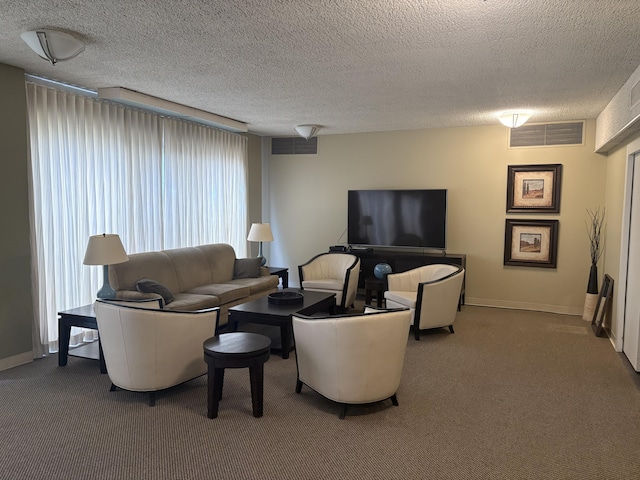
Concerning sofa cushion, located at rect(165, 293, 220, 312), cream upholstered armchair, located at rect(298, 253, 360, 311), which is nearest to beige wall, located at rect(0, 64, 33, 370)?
sofa cushion, located at rect(165, 293, 220, 312)

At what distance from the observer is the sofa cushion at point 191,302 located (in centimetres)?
488

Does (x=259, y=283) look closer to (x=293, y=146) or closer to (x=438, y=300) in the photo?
(x=438, y=300)

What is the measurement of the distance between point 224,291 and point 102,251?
5.26 ft

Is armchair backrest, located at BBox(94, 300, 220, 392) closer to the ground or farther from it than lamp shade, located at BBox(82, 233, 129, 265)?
closer to the ground

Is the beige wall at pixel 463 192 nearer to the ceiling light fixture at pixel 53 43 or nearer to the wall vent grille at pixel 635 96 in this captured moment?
the wall vent grille at pixel 635 96

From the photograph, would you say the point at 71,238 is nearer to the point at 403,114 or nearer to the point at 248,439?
the point at 248,439

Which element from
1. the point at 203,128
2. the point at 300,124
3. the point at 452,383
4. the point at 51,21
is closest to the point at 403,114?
the point at 300,124

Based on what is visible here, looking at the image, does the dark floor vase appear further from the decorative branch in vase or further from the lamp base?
the lamp base

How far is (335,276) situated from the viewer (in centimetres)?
689

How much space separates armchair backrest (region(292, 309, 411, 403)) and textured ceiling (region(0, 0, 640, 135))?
6.49 feet

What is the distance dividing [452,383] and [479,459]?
3.99 feet

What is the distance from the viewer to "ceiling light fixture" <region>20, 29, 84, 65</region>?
10.7 feet

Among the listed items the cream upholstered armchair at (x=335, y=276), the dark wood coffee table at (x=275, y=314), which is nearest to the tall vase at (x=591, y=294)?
the cream upholstered armchair at (x=335, y=276)

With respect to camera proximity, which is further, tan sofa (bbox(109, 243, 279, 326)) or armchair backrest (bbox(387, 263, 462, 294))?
armchair backrest (bbox(387, 263, 462, 294))
